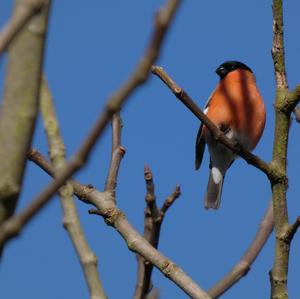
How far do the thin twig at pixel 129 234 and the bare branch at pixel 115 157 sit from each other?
0.03 metres

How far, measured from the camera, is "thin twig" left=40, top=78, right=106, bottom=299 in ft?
3.90

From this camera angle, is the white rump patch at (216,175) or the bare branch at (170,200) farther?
the white rump patch at (216,175)

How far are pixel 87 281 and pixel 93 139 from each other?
447 millimetres

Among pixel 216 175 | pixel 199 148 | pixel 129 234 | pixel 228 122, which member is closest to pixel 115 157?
pixel 129 234

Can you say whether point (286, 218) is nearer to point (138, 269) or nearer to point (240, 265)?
point (240, 265)

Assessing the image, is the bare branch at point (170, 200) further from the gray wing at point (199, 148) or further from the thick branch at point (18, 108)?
the gray wing at point (199, 148)


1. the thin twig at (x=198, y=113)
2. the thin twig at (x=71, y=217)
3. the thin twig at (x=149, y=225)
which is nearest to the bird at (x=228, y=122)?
the thin twig at (x=198, y=113)

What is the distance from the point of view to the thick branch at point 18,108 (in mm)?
999

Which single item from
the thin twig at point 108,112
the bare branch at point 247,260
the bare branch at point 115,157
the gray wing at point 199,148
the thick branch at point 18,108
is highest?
the gray wing at point 199,148

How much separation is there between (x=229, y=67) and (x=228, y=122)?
1.05 meters

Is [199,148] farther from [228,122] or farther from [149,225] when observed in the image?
[149,225]

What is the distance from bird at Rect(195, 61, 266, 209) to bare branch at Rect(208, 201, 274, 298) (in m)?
2.83

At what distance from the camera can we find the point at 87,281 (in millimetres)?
1198

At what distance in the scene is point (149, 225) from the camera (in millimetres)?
2270
